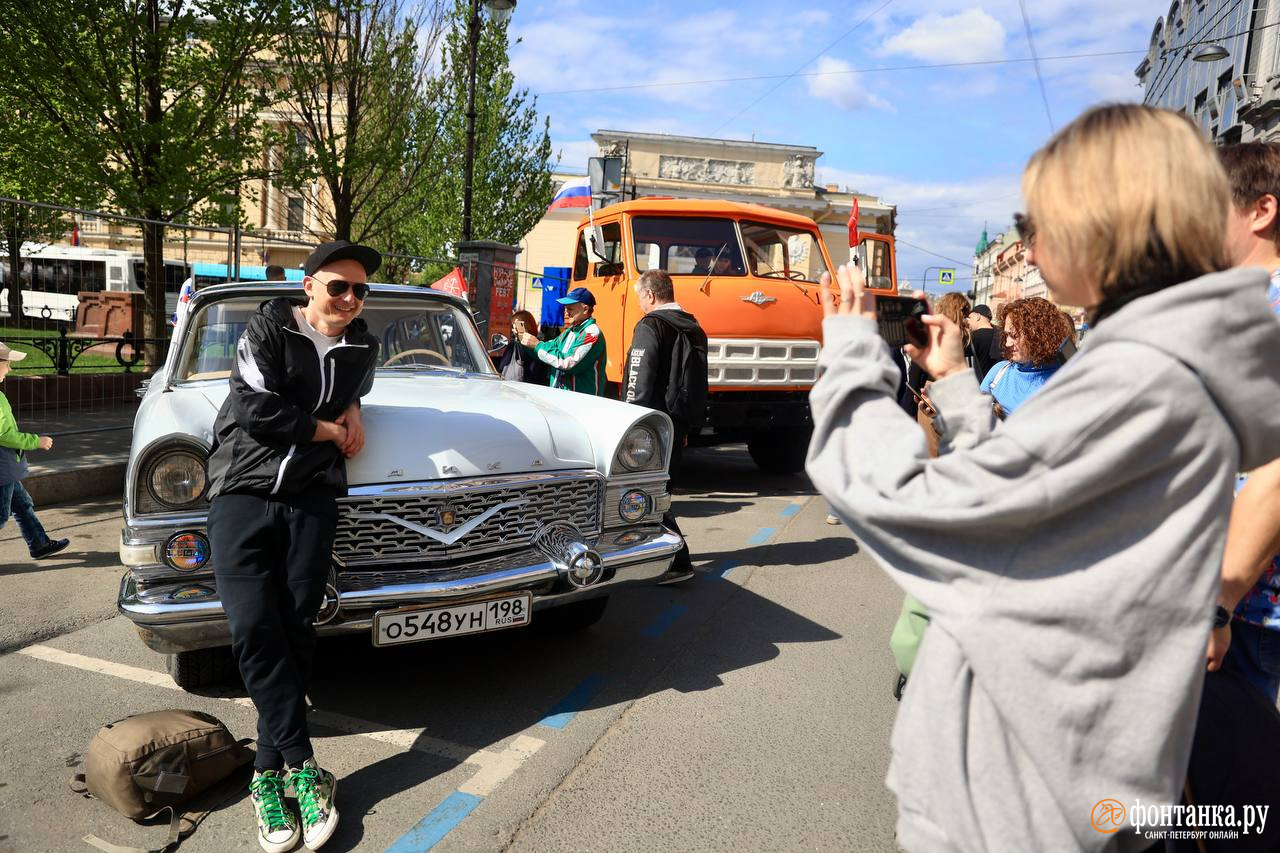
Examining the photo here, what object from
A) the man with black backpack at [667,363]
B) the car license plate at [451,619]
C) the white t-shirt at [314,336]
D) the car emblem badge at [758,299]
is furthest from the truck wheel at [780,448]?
the white t-shirt at [314,336]

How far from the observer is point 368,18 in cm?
1291

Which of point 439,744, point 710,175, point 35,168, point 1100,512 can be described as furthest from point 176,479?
point 710,175

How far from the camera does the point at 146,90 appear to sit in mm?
9391

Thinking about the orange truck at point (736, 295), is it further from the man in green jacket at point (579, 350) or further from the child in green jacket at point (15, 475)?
the child in green jacket at point (15, 475)

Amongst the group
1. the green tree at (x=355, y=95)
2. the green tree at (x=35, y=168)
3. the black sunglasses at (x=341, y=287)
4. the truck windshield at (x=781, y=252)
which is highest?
the green tree at (x=355, y=95)

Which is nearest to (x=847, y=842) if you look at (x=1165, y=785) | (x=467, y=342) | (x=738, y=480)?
(x=1165, y=785)

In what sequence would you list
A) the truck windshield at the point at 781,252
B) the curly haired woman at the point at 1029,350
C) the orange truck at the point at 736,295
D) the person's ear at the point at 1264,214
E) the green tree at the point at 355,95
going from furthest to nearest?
the green tree at the point at 355,95 → the truck windshield at the point at 781,252 → the orange truck at the point at 736,295 → the curly haired woman at the point at 1029,350 → the person's ear at the point at 1264,214

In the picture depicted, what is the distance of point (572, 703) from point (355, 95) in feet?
38.6

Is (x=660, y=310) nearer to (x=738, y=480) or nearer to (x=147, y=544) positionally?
(x=147, y=544)

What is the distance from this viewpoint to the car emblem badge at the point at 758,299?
8.71 m

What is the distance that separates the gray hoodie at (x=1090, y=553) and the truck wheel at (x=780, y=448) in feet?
27.4

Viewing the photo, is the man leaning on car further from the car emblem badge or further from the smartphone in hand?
the car emblem badge

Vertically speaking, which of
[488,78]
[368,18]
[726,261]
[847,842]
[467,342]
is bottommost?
[847,842]

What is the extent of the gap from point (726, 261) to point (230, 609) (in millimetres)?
7032
